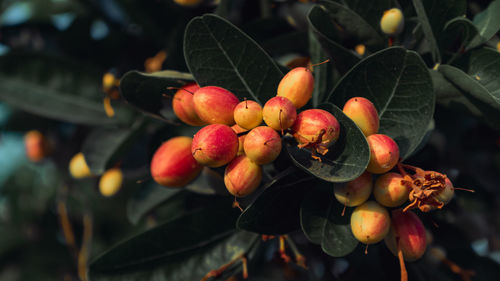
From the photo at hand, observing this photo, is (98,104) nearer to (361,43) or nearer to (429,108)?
(361,43)

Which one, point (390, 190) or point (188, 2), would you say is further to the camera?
point (188, 2)

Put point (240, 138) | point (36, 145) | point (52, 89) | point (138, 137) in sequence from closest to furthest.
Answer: point (240, 138) → point (138, 137) → point (52, 89) → point (36, 145)

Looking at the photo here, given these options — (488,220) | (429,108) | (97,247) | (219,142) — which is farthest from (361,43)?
(97,247)

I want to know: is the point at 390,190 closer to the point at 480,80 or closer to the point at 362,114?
the point at 362,114

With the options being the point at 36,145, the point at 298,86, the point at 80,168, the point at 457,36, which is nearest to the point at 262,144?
the point at 298,86

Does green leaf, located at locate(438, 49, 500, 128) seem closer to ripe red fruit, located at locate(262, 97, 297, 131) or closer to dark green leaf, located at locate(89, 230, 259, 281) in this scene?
ripe red fruit, located at locate(262, 97, 297, 131)
